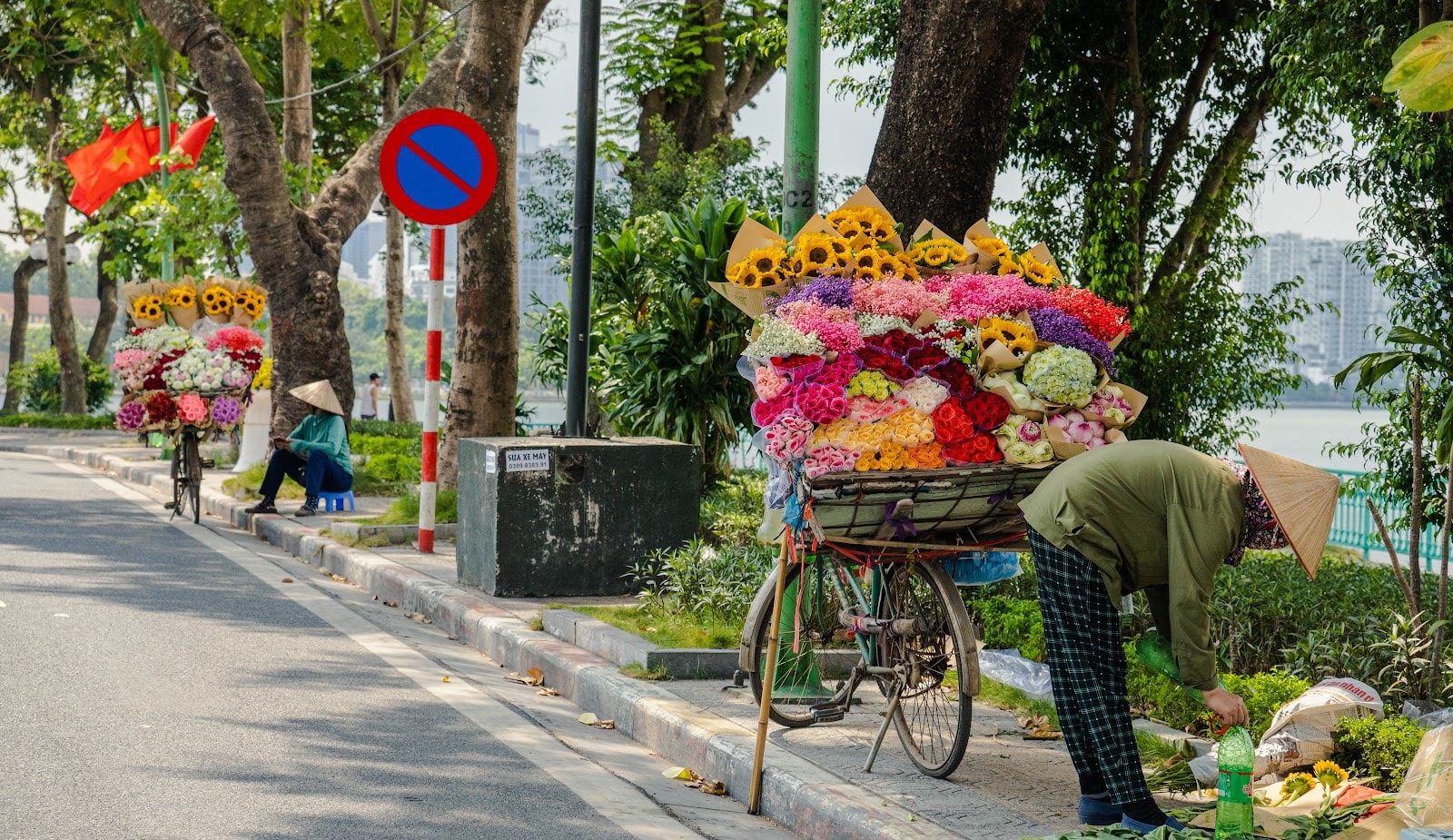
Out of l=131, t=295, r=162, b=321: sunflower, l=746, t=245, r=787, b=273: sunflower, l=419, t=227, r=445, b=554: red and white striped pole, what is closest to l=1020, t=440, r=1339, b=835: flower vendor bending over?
l=746, t=245, r=787, b=273: sunflower

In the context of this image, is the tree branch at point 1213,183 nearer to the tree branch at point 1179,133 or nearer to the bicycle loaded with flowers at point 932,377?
the tree branch at point 1179,133

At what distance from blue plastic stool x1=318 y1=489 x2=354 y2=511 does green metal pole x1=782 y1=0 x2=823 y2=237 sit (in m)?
7.89

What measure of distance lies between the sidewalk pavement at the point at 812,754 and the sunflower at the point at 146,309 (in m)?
7.56

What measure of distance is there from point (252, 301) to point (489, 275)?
15.6ft

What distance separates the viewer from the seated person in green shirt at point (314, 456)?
1299 centimetres

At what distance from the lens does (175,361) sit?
45.9ft

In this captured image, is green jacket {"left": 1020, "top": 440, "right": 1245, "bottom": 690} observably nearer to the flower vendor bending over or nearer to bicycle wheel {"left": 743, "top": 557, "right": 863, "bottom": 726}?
the flower vendor bending over

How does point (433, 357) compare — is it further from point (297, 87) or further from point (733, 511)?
point (297, 87)

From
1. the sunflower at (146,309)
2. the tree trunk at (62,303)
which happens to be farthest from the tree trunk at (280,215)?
the tree trunk at (62,303)

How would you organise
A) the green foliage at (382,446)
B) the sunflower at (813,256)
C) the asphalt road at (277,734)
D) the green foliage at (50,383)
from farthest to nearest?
the green foliage at (50,383) < the green foliage at (382,446) < the sunflower at (813,256) < the asphalt road at (277,734)

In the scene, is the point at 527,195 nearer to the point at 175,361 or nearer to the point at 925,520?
the point at 175,361

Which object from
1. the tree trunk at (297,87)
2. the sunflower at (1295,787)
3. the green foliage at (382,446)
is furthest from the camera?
the tree trunk at (297,87)

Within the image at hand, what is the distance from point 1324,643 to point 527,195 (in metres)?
18.2

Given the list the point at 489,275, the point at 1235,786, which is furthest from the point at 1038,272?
the point at 489,275
